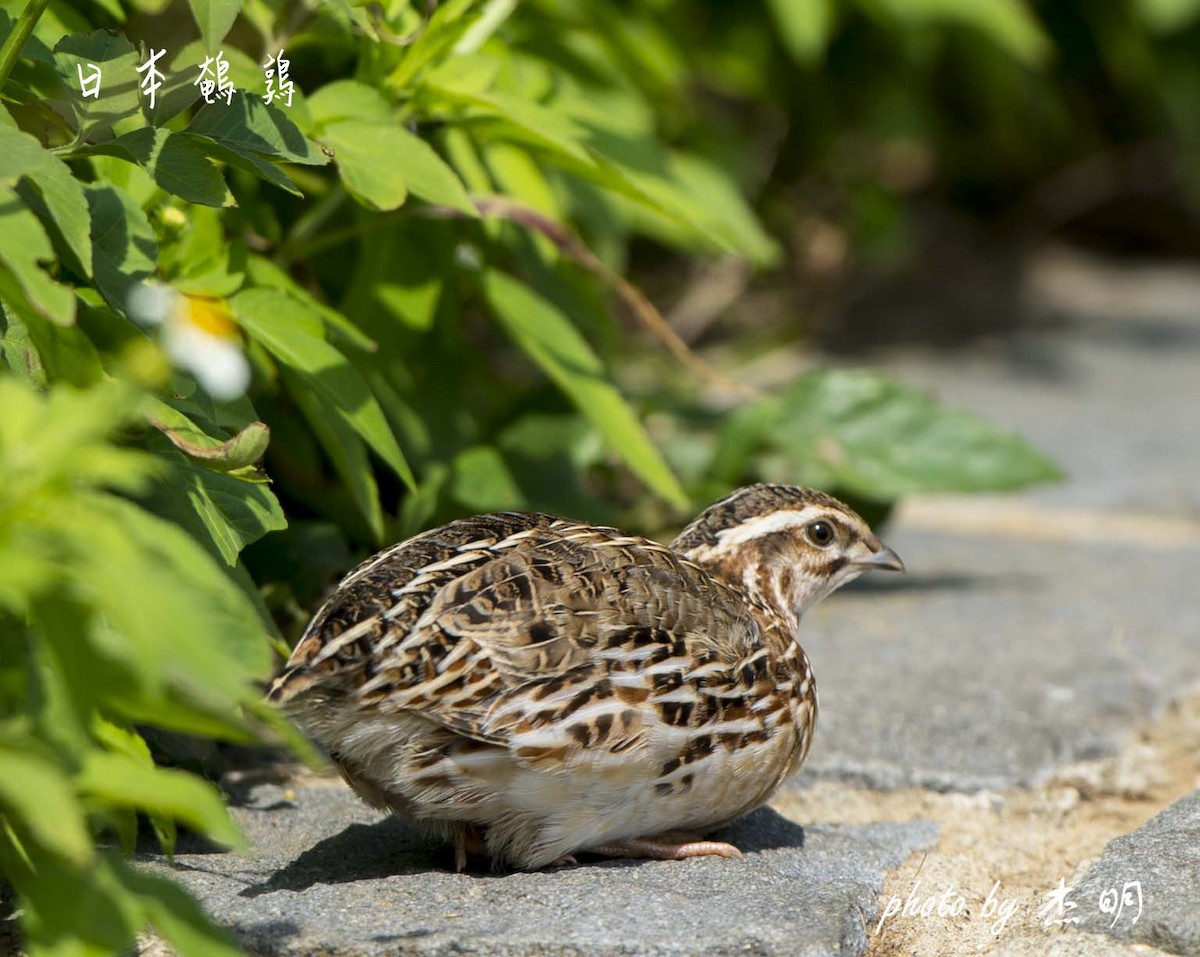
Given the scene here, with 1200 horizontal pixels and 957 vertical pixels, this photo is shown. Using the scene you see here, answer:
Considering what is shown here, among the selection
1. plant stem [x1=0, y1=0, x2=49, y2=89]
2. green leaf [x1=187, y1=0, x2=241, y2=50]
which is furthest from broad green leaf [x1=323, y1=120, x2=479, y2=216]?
plant stem [x1=0, y1=0, x2=49, y2=89]

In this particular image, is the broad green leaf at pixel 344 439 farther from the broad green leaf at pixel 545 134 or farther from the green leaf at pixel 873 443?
the green leaf at pixel 873 443

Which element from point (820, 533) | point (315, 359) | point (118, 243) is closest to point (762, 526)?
point (820, 533)

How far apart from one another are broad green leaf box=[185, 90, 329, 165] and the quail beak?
Result: 5.83 feet

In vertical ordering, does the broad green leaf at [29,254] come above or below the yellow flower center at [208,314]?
above

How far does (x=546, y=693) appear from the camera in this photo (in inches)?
120

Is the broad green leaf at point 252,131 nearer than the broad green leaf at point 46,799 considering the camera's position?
No

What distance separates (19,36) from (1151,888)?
254cm

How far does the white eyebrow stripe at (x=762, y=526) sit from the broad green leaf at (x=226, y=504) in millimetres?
1196

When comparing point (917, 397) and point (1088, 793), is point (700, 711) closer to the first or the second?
point (1088, 793)

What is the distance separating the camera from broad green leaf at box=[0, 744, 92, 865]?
193cm

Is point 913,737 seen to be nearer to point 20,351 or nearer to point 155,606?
point 20,351

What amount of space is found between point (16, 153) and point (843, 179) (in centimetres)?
618

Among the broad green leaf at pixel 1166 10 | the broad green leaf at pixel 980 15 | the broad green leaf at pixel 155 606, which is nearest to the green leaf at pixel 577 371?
the broad green leaf at pixel 155 606

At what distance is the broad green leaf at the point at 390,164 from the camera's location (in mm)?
3320
